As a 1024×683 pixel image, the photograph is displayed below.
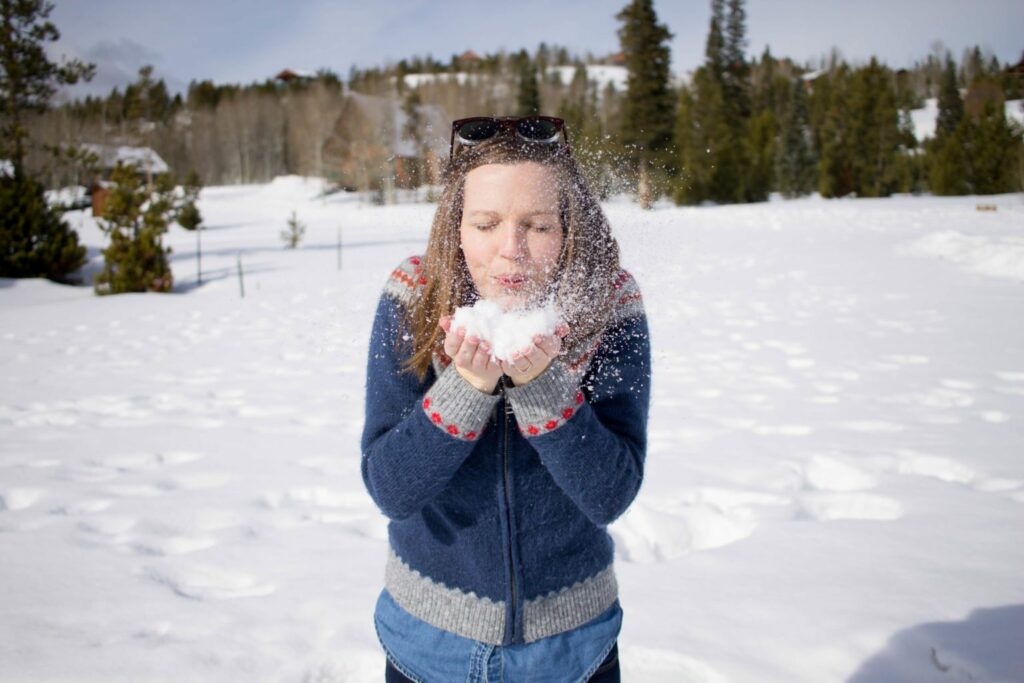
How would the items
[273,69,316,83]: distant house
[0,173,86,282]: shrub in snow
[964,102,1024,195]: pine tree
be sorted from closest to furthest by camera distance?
[0,173,86,282]: shrub in snow
[964,102,1024,195]: pine tree
[273,69,316,83]: distant house

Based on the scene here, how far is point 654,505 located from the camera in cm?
348

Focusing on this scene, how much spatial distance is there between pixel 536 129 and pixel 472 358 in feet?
1.76

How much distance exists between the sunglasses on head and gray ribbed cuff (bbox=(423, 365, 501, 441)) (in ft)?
1.70

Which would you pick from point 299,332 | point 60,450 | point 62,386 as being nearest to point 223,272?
point 299,332

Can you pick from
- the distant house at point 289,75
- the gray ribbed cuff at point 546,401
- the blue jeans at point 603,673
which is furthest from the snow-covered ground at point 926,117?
the distant house at point 289,75

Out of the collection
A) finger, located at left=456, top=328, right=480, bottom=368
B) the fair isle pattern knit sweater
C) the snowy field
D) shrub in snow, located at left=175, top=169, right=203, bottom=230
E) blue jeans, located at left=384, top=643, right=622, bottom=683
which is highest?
shrub in snow, located at left=175, top=169, right=203, bottom=230

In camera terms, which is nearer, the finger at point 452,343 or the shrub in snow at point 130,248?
the finger at point 452,343

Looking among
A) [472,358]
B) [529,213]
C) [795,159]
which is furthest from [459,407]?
[795,159]

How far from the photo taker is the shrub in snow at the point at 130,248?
46.1 feet

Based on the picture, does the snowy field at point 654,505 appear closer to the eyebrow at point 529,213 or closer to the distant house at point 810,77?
the eyebrow at point 529,213

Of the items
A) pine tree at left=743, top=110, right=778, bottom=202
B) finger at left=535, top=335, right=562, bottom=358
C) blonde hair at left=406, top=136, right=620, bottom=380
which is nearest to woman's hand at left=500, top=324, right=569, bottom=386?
finger at left=535, top=335, right=562, bottom=358

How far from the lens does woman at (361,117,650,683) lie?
1.22 m

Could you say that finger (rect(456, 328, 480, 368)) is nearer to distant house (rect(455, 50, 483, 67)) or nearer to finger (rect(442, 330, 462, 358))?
finger (rect(442, 330, 462, 358))

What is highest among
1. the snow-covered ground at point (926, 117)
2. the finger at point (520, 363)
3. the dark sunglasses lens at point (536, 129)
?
the snow-covered ground at point (926, 117)
